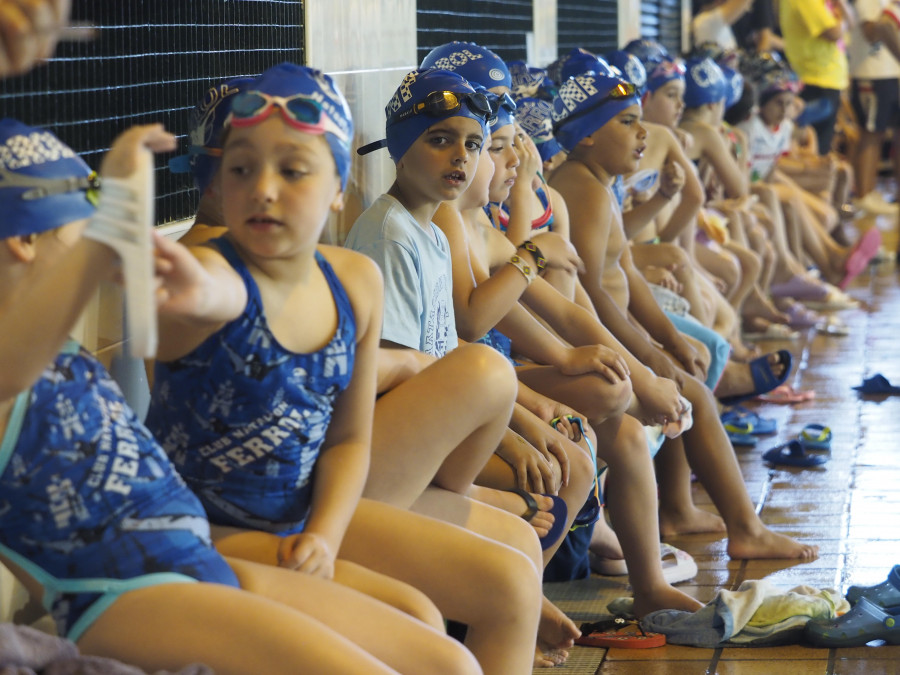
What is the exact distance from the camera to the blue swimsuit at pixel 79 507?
2.04m

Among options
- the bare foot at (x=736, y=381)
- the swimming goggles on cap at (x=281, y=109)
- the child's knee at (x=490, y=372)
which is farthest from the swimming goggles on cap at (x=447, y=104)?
the bare foot at (x=736, y=381)

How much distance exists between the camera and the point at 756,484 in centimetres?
524

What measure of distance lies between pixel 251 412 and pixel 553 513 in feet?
3.64

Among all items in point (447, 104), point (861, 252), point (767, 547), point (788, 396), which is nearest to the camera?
point (447, 104)

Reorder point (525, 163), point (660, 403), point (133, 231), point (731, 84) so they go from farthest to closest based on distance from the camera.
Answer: point (731, 84) < point (525, 163) < point (660, 403) < point (133, 231)

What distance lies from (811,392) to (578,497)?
11.8ft

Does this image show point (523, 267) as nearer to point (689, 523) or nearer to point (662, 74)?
point (689, 523)

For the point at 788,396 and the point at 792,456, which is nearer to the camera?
the point at 792,456

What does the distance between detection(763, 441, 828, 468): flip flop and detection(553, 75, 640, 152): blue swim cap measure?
1662mm

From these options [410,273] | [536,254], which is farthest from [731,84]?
[410,273]

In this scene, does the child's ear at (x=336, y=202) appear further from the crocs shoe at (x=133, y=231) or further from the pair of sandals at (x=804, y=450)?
the pair of sandals at (x=804, y=450)

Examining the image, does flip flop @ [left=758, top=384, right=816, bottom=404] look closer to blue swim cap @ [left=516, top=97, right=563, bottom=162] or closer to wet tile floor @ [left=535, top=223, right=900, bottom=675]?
wet tile floor @ [left=535, top=223, right=900, bottom=675]

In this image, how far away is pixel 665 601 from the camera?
148 inches

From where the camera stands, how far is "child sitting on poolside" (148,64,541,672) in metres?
2.25
